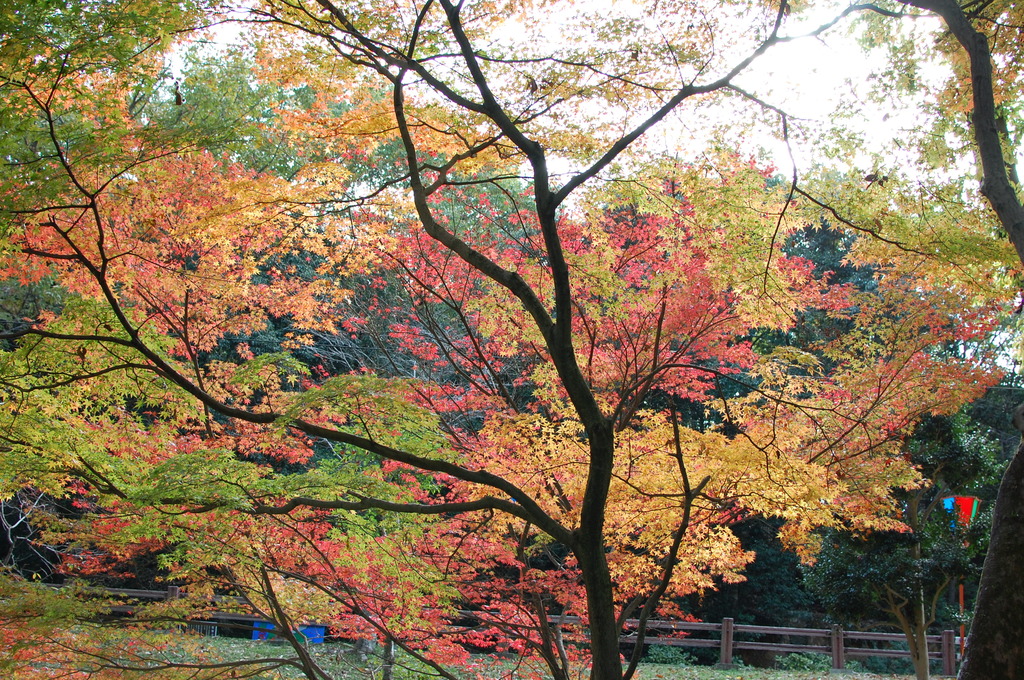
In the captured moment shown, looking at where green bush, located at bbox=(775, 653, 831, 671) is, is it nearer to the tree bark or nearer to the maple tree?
the maple tree

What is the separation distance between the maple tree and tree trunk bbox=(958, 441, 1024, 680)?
1083 mm

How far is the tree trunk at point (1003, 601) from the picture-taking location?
333cm

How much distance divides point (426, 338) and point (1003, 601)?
6.16 m

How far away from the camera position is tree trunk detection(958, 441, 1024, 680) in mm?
3332

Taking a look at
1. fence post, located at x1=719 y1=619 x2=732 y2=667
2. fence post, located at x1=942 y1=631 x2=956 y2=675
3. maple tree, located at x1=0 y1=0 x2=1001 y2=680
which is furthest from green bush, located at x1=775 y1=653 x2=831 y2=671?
maple tree, located at x1=0 y1=0 x2=1001 y2=680

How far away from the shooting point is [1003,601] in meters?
3.40

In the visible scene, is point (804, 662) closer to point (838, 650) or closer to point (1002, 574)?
point (838, 650)

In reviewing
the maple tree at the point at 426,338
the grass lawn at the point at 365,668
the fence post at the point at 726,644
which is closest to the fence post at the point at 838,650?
the grass lawn at the point at 365,668

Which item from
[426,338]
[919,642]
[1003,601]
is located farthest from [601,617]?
[919,642]

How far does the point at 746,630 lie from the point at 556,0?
10544 mm

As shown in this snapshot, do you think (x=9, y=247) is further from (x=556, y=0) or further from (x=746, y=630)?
(x=746, y=630)

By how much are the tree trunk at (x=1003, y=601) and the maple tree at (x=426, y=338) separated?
3.55 ft

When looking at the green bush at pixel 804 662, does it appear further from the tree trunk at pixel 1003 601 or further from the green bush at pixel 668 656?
the tree trunk at pixel 1003 601

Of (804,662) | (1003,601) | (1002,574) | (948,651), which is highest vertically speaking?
(1002,574)
